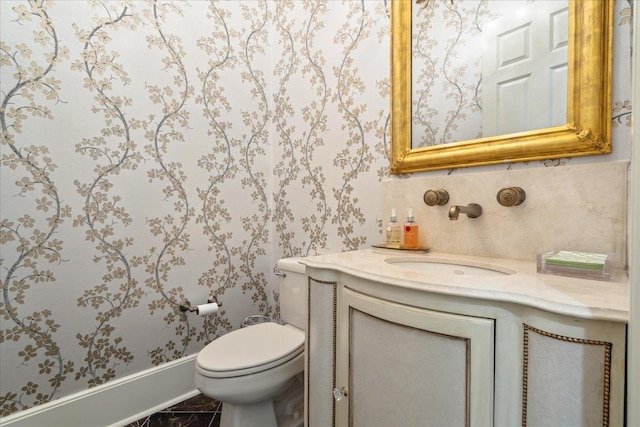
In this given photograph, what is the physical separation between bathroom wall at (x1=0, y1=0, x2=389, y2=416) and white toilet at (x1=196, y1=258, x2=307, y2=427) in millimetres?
417

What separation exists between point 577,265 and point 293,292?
44.2 inches

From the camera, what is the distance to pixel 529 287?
0.59 metres

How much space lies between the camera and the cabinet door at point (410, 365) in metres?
0.59

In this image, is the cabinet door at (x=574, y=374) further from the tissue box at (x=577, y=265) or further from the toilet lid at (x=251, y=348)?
the toilet lid at (x=251, y=348)

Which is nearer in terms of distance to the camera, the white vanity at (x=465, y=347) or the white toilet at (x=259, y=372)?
the white vanity at (x=465, y=347)

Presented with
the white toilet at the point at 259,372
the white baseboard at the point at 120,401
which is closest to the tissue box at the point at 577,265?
the white toilet at the point at 259,372

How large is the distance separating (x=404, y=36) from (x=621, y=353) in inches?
48.2

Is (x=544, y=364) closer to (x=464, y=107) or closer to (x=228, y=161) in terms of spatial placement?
(x=464, y=107)

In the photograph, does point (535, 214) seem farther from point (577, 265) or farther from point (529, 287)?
point (529, 287)

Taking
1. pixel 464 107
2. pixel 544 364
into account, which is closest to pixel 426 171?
pixel 464 107

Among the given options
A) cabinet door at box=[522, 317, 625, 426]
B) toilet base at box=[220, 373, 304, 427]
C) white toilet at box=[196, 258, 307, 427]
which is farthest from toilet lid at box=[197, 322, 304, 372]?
cabinet door at box=[522, 317, 625, 426]

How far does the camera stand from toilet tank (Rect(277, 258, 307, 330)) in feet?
4.74

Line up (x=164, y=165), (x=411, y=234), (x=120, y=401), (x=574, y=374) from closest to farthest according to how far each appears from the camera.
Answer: (x=574, y=374) < (x=411, y=234) < (x=120, y=401) < (x=164, y=165)

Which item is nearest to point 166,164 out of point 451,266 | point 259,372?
point 259,372
